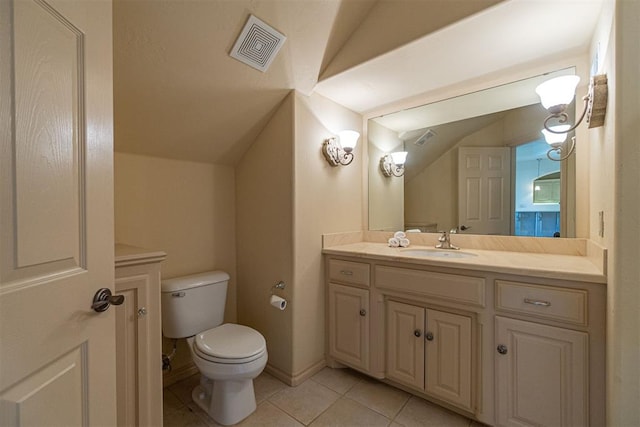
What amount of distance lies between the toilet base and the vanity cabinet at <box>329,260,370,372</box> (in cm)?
65

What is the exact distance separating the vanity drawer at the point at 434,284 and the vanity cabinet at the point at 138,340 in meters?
1.22

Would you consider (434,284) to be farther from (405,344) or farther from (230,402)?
(230,402)

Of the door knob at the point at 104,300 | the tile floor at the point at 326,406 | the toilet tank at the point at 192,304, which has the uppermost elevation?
the door knob at the point at 104,300

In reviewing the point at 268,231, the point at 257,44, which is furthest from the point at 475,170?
the point at 257,44

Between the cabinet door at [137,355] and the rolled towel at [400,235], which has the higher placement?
the rolled towel at [400,235]

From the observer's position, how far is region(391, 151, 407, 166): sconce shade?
A: 7.55 ft

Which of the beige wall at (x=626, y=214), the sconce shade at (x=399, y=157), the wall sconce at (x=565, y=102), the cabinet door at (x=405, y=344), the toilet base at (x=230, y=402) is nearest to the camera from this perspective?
the beige wall at (x=626, y=214)

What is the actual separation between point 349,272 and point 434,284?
0.56 metres

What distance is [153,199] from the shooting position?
5.87 ft

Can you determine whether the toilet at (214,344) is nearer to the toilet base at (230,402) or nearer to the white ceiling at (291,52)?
the toilet base at (230,402)

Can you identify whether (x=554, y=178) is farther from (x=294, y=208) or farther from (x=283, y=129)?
(x=283, y=129)

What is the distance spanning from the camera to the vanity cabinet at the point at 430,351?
1.45m

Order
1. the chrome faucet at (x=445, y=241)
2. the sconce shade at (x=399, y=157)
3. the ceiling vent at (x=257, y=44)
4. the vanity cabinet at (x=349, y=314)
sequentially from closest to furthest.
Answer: the ceiling vent at (x=257, y=44) → the vanity cabinet at (x=349, y=314) → the chrome faucet at (x=445, y=241) → the sconce shade at (x=399, y=157)

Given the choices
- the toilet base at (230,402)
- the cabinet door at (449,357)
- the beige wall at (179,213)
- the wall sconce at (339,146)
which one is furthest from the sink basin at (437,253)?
the beige wall at (179,213)
